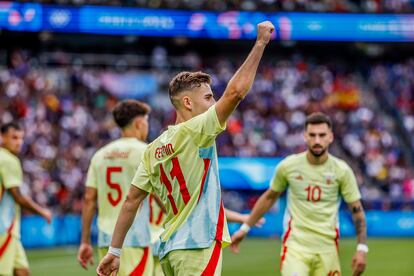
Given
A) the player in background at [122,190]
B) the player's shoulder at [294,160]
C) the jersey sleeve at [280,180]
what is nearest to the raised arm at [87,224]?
the player in background at [122,190]

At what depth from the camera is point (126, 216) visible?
668 cm

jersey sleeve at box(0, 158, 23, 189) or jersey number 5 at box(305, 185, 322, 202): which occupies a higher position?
jersey sleeve at box(0, 158, 23, 189)

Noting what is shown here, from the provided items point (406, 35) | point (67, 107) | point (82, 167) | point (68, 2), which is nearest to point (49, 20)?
point (68, 2)

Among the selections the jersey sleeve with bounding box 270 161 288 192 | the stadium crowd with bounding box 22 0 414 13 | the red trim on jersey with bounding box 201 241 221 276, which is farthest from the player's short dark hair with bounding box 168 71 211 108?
the stadium crowd with bounding box 22 0 414 13

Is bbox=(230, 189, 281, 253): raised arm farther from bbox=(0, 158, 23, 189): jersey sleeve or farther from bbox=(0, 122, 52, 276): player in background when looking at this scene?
bbox=(0, 158, 23, 189): jersey sleeve

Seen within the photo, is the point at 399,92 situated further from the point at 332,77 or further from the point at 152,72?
the point at 152,72

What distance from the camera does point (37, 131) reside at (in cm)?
2914

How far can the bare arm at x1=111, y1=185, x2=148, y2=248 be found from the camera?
6648mm

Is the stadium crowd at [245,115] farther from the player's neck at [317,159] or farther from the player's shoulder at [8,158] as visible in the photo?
the player's neck at [317,159]

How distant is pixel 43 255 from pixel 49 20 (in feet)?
39.0

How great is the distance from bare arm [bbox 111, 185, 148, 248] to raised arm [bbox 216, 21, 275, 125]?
1050 mm

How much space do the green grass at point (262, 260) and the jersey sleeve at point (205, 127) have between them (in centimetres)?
1089

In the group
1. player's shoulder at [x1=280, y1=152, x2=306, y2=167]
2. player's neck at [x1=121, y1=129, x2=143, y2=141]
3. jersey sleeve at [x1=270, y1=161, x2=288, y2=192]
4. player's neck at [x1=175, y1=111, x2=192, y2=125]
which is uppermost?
player's neck at [x1=121, y1=129, x2=143, y2=141]

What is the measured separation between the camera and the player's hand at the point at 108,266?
6555mm
